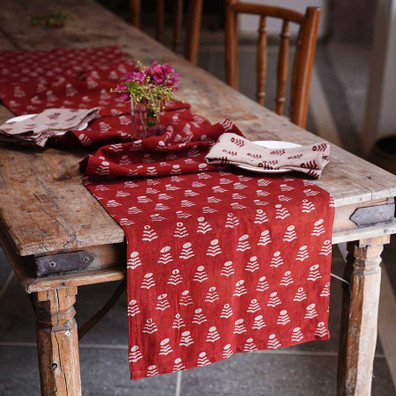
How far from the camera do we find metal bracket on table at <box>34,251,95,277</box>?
1224 mm

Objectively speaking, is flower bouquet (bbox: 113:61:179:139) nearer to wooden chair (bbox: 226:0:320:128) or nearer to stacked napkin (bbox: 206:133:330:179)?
stacked napkin (bbox: 206:133:330:179)

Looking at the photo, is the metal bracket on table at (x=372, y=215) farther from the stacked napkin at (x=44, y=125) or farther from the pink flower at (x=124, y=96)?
the stacked napkin at (x=44, y=125)

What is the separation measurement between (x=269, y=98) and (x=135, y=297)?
3.62m

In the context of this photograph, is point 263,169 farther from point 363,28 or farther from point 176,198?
point 363,28

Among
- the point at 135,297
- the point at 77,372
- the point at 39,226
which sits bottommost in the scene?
the point at 77,372

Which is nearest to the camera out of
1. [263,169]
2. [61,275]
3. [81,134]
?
[61,275]

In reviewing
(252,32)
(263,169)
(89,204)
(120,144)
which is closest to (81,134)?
(120,144)

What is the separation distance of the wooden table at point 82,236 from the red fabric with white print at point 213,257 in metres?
0.06

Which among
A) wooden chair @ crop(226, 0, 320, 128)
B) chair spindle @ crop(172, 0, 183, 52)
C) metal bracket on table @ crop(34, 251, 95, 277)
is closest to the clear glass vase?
metal bracket on table @ crop(34, 251, 95, 277)

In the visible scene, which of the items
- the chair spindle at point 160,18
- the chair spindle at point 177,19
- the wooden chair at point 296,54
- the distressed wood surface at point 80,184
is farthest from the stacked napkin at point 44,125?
the chair spindle at point 160,18

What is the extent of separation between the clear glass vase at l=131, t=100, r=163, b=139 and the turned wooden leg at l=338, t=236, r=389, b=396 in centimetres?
53

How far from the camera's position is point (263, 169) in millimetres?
1475

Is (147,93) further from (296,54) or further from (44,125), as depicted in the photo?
(296,54)

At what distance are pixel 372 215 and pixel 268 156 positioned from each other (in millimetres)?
252
